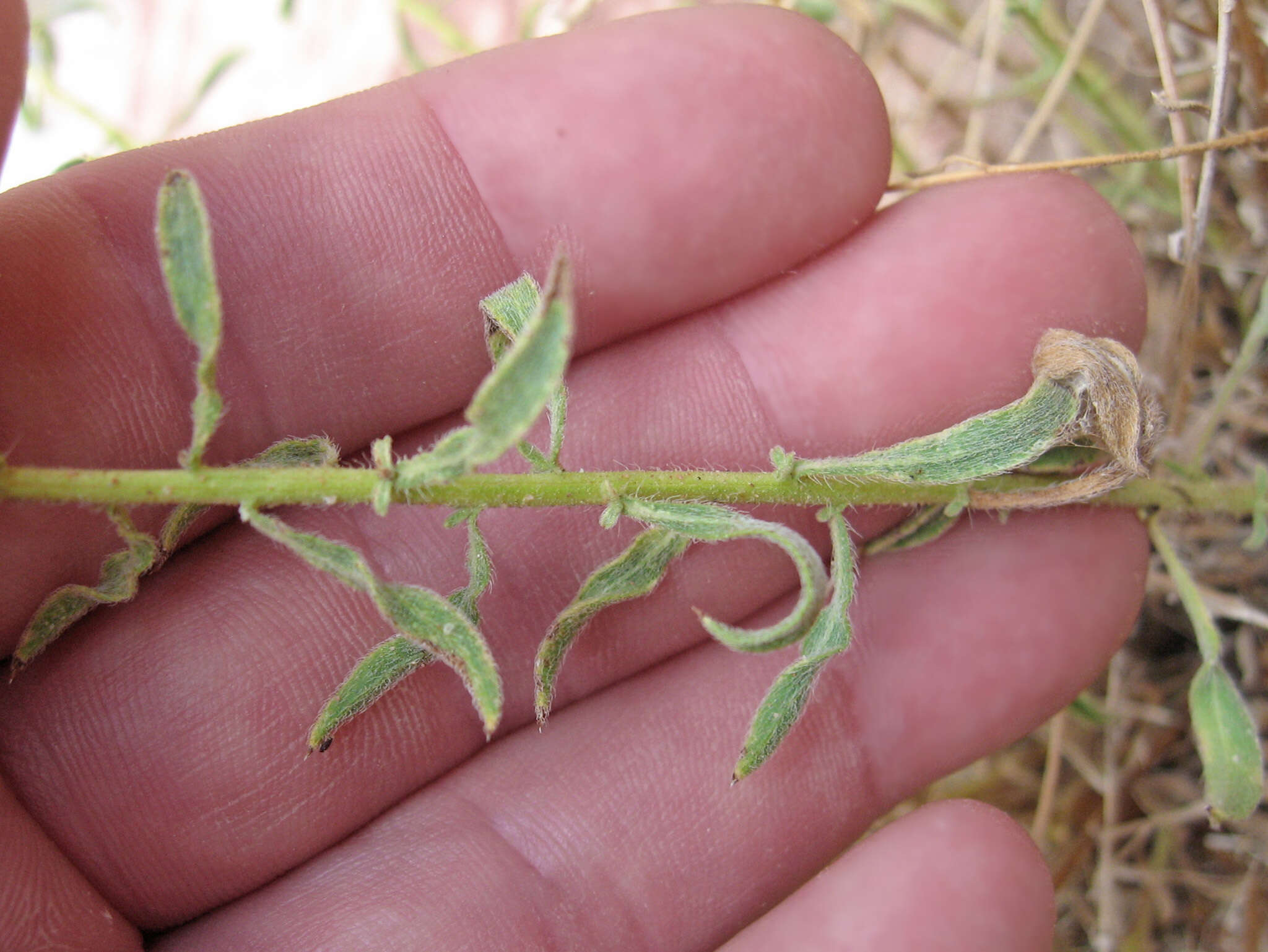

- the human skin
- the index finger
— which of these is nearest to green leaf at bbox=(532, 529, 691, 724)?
the human skin

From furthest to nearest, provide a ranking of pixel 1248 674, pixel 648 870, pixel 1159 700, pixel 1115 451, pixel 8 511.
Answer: pixel 1159 700 < pixel 1248 674 < pixel 648 870 < pixel 1115 451 < pixel 8 511

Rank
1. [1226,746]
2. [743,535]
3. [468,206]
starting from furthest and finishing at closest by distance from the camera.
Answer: [468,206], [1226,746], [743,535]

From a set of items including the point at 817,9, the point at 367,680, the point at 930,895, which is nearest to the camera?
the point at 367,680

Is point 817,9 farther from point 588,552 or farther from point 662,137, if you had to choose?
point 588,552

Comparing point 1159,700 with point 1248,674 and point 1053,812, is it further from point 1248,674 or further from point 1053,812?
point 1053,812

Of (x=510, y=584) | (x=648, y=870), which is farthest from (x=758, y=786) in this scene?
(x=510, y=584)

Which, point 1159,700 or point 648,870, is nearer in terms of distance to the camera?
point 648,870

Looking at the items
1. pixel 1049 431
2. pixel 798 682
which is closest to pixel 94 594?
pixel 798 682
